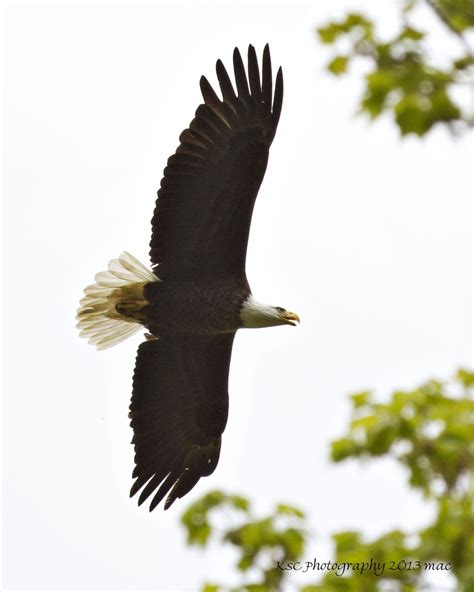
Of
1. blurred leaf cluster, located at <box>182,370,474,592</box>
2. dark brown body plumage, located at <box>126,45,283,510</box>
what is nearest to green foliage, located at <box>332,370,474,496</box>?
blurred leaf cluster, located at <box>182,370,474,592</box>

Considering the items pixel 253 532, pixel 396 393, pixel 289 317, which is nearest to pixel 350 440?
pixel 396 393

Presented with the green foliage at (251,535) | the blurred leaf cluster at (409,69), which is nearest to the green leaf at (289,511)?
the green foliage at (251,535)

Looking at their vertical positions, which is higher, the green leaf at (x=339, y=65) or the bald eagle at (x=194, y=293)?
the green leaf at (x=339, y=65)

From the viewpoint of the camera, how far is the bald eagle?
5852mm

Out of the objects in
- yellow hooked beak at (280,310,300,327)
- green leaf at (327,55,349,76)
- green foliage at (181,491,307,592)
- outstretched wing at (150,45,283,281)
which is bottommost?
green foliage at (181,491,307,592)

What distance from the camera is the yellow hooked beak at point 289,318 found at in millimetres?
6225

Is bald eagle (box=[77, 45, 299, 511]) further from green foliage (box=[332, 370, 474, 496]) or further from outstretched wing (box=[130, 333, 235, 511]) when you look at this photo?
green foliage (box=[332, 370, 474, 496])

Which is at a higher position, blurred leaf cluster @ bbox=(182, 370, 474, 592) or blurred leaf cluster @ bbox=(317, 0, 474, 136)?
blurred leaf cluster @ bbox=(317, 0, 474, 136)

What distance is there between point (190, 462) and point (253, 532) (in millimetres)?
1194

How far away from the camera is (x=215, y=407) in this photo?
677 centimetres

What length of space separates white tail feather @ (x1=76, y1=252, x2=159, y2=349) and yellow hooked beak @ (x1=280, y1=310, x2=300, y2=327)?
0.86 metres

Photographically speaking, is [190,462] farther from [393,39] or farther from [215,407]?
[393,39]

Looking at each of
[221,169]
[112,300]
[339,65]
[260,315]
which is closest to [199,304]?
[260,315]

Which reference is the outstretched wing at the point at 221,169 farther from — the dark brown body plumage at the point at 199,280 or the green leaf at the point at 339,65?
the green leaf at the point at 339,65
